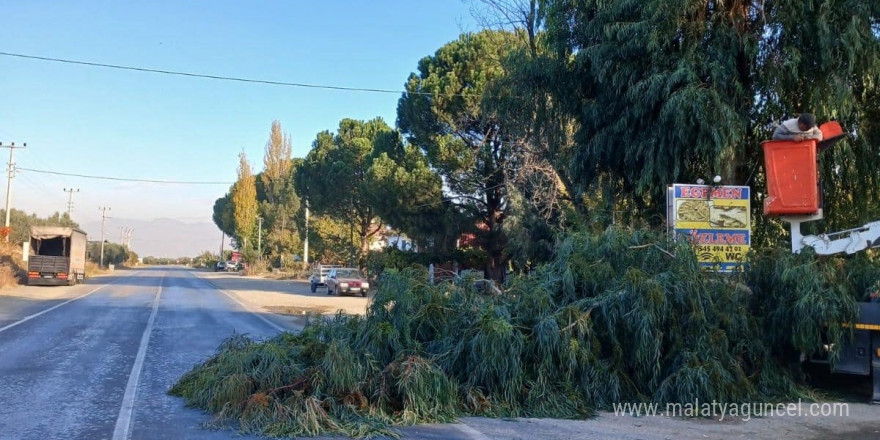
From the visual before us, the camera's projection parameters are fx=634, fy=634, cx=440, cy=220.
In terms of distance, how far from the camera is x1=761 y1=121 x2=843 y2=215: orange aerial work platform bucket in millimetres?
9945

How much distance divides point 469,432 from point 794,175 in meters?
6.87

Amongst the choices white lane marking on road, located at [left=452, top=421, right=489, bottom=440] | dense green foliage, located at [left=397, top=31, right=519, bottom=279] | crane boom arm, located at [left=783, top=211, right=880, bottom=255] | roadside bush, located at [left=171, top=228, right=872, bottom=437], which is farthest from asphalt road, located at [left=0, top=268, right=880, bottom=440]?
dense green foliage, located at [left=397, top=31, right=519, bottom=279]

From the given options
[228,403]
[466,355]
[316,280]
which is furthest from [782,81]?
[316,280]

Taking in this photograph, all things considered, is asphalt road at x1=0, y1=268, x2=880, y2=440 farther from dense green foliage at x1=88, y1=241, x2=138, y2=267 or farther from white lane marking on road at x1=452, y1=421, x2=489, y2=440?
dense green foliage at x1=88, y1=241, x2=138, y2=267

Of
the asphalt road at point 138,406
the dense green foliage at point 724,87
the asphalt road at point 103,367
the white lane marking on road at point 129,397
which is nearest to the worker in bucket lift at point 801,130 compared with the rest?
the dense green foliage at point 724,87

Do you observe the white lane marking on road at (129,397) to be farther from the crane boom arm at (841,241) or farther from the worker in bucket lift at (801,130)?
the worker in bucket lift at (801,130)

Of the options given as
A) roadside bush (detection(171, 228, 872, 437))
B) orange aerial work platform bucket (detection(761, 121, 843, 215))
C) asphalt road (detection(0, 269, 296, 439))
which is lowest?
asphalt road (detection(0, 269, 296, 439))

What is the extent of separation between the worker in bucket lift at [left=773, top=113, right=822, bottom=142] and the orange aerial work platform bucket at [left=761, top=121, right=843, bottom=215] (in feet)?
0.31

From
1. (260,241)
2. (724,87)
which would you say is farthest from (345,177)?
(260,241)

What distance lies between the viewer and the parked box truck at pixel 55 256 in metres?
38.2

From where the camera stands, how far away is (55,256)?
39.5 m

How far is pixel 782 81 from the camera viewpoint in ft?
44.9

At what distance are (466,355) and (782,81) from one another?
10.1 meters

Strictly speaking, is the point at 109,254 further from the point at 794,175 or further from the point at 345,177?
the point at 794,175
